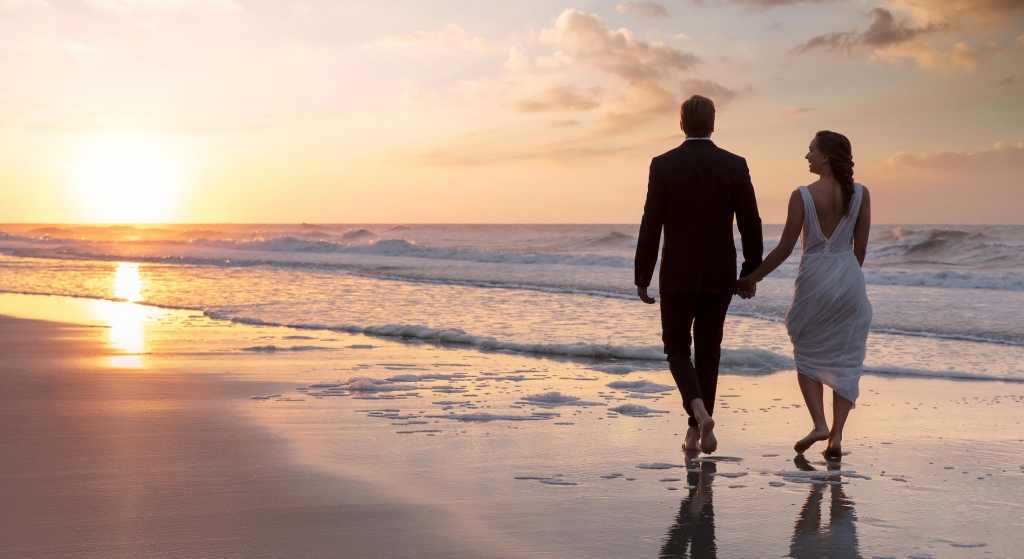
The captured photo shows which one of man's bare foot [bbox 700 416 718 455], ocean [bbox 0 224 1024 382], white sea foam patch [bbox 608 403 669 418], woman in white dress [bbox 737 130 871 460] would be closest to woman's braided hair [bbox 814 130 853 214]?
woman in white dress [bbox 737 130 871 460]

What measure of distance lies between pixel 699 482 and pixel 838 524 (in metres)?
0.69

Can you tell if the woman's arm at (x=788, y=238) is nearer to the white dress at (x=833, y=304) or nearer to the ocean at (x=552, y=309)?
the white dress at (x=833, y=304)

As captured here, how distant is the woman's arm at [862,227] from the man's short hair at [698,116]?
2.64 feet

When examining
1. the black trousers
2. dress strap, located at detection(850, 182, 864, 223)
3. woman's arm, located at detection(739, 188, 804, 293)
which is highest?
dress strap, located at detection(850, 182, 864, 223)

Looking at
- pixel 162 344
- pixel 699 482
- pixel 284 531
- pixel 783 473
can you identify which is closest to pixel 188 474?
pixel 284 531

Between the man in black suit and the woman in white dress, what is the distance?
19cm

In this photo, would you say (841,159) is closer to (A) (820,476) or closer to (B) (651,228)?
(B) (651,228)

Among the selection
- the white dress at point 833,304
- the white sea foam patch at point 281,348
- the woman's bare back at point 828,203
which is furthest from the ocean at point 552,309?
the woman's bare back at point 828,203

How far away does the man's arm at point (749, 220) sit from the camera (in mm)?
4309

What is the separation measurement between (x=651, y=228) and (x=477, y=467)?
141cm

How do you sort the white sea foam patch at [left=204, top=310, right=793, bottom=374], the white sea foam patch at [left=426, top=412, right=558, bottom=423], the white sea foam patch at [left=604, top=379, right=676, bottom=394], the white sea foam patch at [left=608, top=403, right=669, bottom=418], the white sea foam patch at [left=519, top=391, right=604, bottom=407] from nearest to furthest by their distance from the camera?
the white sea foam patch at [left=426, top=412, right=558, bottom=423], the white sea foam patch at [left=608, top=403, right=669, bottom=418], the white sea foam patch at [left=519, top=391, right=604, bottom=407], the white sea foam patch at [left=604, top=379, right=676, bottom=394], the white sea foam patch at [left=204, top=310, right=793, bottom=374]

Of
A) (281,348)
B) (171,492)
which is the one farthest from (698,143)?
(281,348)

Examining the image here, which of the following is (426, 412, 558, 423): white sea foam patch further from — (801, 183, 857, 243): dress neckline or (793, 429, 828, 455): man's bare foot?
(801, 183, 857, 243): dress neckline

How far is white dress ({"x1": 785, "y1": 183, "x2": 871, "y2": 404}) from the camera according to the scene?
4363 millimetres
